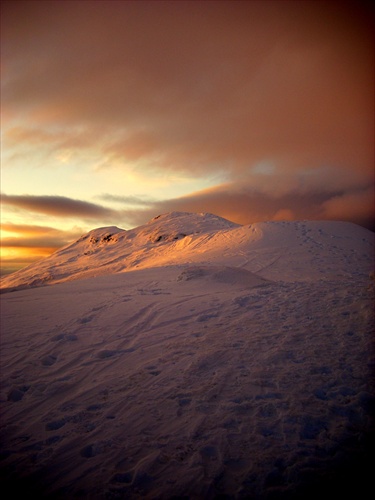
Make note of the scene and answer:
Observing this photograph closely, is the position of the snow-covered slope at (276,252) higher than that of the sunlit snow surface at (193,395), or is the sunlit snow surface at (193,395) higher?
the snow-covered slope at (276,252)

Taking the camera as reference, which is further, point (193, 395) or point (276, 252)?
point (276, 252)

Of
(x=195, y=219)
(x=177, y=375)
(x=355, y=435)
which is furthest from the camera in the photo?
(x=195, y=219)

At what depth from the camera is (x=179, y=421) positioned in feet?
14.5

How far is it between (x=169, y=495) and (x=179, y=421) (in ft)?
3.75

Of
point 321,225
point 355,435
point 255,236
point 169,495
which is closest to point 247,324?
point 355,435

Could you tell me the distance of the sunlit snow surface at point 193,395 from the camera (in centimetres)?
353

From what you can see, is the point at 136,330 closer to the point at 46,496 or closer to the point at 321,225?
the point at 46,496

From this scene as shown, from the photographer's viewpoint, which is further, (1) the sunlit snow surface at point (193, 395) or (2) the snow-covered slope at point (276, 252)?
(2) the snow-covered slope at point (276, 252)

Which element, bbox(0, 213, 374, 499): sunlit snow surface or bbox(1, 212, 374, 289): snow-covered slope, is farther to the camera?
bbox(1, 212, 374, 289): snow-covered slope

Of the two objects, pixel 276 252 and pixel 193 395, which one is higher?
pixel 276 252

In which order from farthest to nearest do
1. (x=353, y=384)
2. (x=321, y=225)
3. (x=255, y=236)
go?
(x=321, y=225) < (x=255, y=236) < (x=353, y=384)

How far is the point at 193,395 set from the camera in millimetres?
5062

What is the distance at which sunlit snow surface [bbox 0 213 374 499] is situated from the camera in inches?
139

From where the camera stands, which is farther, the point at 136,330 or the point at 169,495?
the point at 136,330
